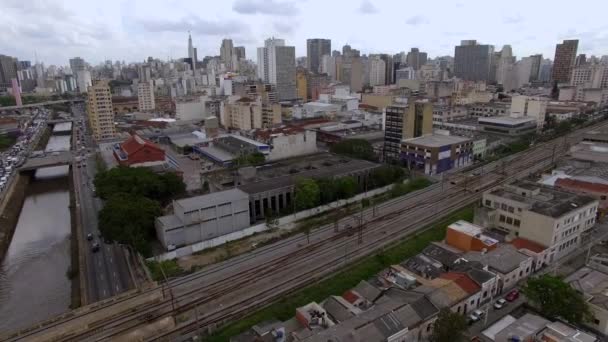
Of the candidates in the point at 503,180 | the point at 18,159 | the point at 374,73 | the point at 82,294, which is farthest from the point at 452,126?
the point at 374,73

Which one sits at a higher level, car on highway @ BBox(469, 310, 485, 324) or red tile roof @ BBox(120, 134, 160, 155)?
red tile roof @ BBox(120, 134, 160, 155)

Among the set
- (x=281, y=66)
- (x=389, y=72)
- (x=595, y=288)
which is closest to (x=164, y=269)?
(x=595, y=288)

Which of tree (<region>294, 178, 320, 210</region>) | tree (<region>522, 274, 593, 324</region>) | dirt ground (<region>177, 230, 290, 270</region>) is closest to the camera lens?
tree (<region>522, 274, 593, 324</region>)

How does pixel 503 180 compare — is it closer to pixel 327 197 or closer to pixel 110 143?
pixel 327 197

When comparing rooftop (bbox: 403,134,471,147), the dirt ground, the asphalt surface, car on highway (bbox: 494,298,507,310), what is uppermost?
rooftop (bbox: 403,134,471,147)


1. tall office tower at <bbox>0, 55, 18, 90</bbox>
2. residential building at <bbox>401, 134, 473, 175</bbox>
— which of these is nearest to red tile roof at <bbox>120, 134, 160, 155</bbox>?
residential building at <bbox>401, 134, 473, 175</bbox>

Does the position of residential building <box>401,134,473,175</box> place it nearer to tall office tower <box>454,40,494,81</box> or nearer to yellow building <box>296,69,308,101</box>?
yellow building <box>296,69,308,101</box>
